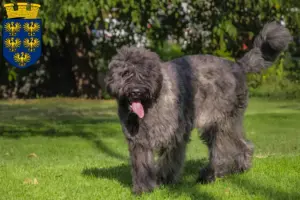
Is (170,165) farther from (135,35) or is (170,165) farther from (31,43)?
(135,35)

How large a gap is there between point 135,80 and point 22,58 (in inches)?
262

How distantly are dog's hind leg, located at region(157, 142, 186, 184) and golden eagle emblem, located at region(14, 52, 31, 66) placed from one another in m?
5.94

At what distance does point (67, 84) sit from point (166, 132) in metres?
16.7

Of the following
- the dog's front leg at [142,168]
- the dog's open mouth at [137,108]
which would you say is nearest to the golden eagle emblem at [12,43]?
the dog's front leg at [142,168]

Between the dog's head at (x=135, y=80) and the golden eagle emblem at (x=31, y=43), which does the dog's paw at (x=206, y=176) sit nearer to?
the dog's head at (x=135, y=80)

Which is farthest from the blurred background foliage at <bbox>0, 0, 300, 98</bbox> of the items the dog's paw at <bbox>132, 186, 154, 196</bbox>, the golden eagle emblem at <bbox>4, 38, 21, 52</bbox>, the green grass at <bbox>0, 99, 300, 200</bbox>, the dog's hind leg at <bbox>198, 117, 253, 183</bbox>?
the dog's paw at <bbox>132, 186, 154, 196</bbox>

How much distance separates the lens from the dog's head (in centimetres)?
753

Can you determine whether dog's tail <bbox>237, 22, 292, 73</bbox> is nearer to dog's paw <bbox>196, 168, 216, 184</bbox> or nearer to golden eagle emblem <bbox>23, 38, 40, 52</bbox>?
dog's paw <bbox>196, 168, 216, 184</bbox>

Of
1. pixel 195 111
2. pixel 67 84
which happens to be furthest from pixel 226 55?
pixel 195 111

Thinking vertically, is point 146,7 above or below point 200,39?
above

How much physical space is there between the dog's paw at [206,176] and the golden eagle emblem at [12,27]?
18.5ft

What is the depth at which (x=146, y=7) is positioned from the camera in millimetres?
15328

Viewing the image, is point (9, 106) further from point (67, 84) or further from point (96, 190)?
point (96, 190)

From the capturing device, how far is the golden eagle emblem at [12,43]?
1301 centimetres
